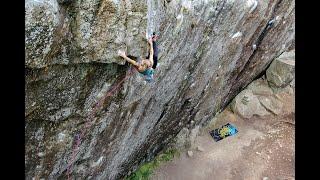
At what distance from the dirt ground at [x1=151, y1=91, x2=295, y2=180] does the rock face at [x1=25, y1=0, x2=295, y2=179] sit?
3.51 feet

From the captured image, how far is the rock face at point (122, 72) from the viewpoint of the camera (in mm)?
7434

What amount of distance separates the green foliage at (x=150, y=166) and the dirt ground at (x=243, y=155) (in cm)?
20

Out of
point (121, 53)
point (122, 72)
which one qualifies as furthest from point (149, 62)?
point (121, 53)

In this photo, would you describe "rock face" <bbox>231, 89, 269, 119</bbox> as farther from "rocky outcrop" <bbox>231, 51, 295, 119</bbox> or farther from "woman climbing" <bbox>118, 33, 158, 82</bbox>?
"woman climbing" <bbox>118, 33, 158, 82</bbox>

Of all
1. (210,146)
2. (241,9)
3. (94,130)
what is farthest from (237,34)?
(94,130)

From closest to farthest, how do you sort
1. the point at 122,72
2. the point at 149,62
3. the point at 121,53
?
the point at 121,53 < the point at 149,62 < the point at 122,72

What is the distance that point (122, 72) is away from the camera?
8992mm

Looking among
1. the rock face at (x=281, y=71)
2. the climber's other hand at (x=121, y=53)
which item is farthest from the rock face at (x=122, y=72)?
the rock face at (x=281, y=71)

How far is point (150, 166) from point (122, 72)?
6.84 metres

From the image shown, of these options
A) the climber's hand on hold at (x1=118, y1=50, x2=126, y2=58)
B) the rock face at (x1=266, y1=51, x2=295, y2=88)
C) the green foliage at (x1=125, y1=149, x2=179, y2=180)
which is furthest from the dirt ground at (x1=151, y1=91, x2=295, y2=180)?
the climber's hand on hold at (x1=118, y1=50, x2=126, y2=58)

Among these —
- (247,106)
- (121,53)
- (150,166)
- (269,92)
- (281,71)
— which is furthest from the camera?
(269,92)

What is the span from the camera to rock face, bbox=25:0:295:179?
7.43 metres

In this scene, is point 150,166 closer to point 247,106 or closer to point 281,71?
point 247,106

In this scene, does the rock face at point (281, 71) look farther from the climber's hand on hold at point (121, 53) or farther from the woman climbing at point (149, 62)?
the climber's hand on hold at point (121, 53)
